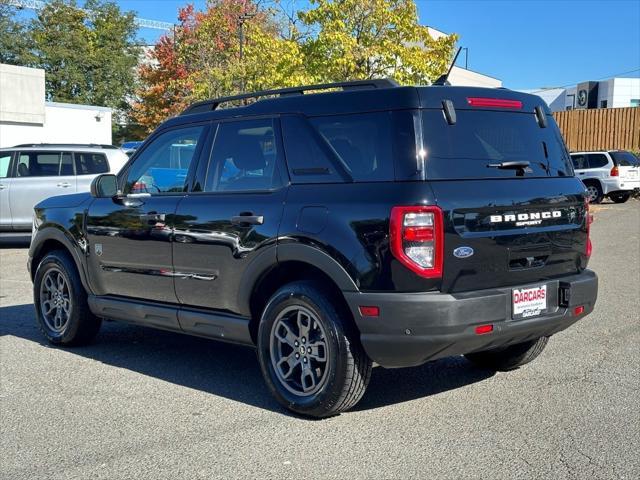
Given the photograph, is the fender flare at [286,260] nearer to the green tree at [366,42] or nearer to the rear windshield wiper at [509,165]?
the rear windshield wiper at [509,165]

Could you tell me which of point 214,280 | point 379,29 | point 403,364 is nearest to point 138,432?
point 214,280

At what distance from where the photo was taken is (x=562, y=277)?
195 inches

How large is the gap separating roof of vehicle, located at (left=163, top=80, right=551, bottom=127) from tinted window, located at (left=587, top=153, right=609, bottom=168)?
21.7m

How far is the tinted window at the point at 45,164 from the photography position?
14.9 m

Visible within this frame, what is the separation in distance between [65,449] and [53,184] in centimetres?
1140

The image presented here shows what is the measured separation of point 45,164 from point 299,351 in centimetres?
1162

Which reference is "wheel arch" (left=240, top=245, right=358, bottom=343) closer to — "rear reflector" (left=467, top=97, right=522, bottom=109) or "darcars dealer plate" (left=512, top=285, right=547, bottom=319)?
"darcars dealer plate" (left=512, top=285, right=547, bottom=319)

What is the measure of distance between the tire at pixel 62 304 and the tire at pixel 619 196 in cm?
2285

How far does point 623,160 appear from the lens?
83.9 feet

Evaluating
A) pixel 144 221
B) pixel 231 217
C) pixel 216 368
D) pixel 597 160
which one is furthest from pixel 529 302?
pixel 597 160

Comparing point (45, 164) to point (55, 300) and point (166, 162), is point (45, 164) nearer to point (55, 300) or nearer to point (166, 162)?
point (55, 300)

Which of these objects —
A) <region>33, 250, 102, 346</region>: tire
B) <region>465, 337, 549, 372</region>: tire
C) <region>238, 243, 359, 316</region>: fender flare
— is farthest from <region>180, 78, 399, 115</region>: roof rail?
<region>465, 337, 549, 372</region>: tire

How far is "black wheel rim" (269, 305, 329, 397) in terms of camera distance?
480cm

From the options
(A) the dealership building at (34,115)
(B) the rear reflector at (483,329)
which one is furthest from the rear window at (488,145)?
(A) the dealership building at (34,115)
